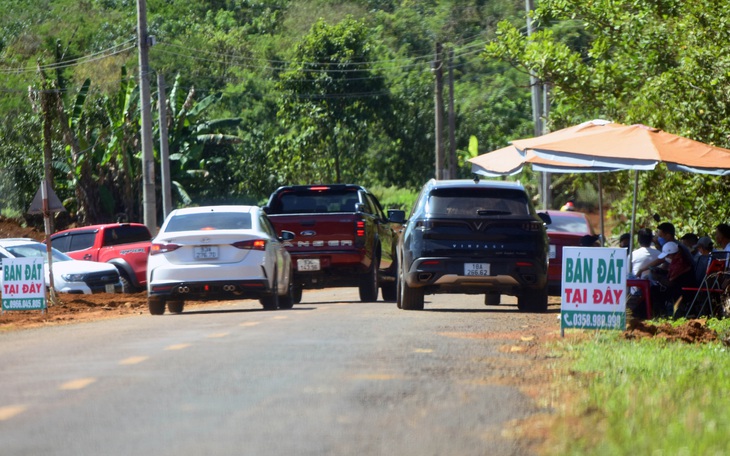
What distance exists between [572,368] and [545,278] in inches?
281

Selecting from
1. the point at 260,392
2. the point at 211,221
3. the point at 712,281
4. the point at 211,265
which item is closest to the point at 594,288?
the point at 712,281

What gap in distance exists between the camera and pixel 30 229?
47688mm

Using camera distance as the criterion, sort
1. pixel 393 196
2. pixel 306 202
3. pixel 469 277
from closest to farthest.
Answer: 1. pixel 469 277
2. pixel 306 202
3. pixel 393 196

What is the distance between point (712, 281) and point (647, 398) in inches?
321

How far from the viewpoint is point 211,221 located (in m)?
18.6

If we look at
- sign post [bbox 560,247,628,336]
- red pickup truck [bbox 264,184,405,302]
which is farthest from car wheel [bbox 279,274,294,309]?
sign post [bbox 560,247,628,336]

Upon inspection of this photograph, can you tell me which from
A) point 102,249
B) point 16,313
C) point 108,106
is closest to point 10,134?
point 108,106

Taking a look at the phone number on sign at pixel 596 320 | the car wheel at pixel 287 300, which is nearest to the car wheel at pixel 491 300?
the car wheel at pixel 287 300

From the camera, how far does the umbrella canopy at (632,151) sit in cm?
1634

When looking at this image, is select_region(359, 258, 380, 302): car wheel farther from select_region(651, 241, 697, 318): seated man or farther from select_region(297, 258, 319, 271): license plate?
select_region(651, 241, 697, 318): seated man

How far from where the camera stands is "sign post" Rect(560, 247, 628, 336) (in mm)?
12758

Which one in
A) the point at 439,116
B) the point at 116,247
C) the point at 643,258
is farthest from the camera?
the point at 439,116

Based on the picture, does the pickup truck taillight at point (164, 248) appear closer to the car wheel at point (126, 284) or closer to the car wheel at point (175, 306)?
the car wheel at point (175, 306)

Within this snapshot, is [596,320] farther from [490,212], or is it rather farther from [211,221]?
[211,221]
